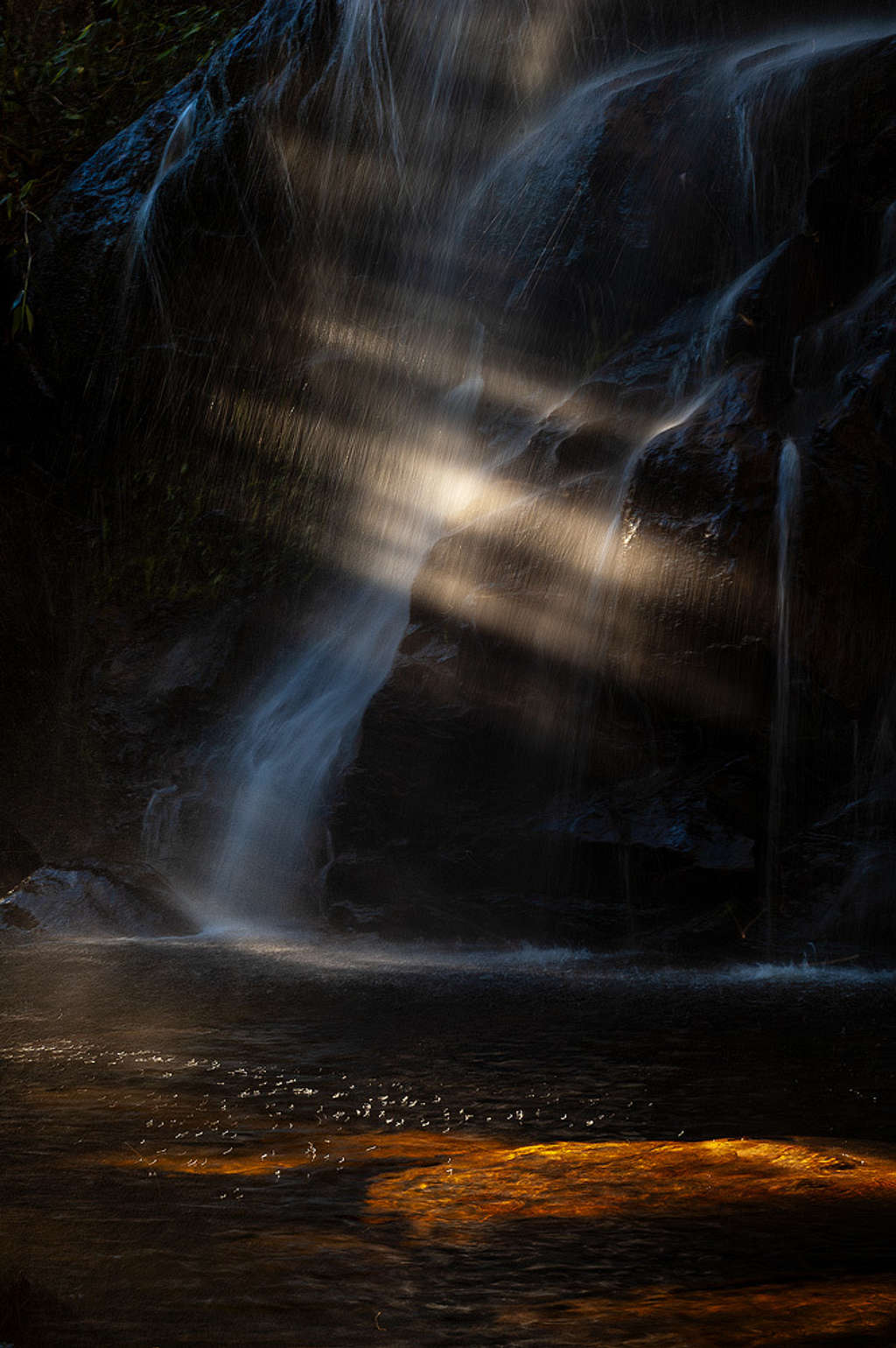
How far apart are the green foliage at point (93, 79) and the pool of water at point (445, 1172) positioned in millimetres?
10961

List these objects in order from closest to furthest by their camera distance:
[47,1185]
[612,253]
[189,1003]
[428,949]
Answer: [47,1185], [189,1003], [428,949], [612,253]

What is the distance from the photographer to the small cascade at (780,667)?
6000 millimetres

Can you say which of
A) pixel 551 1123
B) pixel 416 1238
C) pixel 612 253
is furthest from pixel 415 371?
pixel 416 1238

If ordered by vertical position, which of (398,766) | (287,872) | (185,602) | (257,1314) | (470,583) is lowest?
(257,1314)

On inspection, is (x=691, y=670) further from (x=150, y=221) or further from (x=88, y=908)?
(x=150, y=221)

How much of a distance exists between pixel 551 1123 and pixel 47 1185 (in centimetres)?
117

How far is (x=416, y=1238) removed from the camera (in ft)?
6.44

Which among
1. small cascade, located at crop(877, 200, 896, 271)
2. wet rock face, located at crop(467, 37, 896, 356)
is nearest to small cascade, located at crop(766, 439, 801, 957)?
wet rock face, located at crop(467, 37, 896, 356)

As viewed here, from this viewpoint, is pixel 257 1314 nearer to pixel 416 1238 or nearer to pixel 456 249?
pixel 416 1238

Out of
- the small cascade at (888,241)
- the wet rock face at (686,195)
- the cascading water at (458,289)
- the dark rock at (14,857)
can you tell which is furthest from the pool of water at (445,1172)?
the dark rock at (14,857)

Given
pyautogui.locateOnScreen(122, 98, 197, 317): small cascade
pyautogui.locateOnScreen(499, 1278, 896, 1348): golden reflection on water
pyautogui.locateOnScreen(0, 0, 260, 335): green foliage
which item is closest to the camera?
pyautogui.locateOnScreen(499, 1278, 896, 1348): golden reflection on water

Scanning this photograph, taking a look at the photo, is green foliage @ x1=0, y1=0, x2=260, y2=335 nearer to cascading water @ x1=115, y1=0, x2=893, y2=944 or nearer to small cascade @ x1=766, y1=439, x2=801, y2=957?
cascading water @ x1=115, y1=0, x2=893, y2=944

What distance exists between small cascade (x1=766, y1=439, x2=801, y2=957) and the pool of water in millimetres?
1688

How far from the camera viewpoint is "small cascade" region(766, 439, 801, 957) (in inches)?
236
